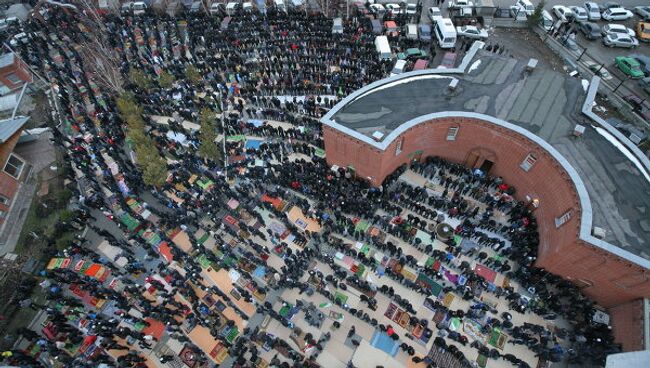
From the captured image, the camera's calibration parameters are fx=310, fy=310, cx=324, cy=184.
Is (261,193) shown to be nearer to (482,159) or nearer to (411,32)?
(482,159)

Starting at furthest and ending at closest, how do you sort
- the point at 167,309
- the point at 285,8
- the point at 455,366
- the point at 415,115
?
the point at 285,8, the point at 415,115, the point at 167,309, the point at 455,366

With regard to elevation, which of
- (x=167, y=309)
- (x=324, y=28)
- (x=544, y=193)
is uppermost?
(x=324, y=28)

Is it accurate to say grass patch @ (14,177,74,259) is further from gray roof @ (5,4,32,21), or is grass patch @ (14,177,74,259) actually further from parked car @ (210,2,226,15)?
gray roof @ (5,4,32,21)

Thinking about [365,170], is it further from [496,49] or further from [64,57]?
[64,57]

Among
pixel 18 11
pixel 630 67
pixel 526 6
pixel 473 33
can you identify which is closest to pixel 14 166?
pixel 18 11

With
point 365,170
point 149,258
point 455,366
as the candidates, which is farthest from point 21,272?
point 455,366

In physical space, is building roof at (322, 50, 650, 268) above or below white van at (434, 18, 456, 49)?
below

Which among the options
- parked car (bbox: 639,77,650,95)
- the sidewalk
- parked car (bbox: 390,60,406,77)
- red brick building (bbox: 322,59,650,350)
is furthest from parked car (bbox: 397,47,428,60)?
the sidewalk

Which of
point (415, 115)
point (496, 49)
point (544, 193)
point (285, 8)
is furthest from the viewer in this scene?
point (285, 8)
